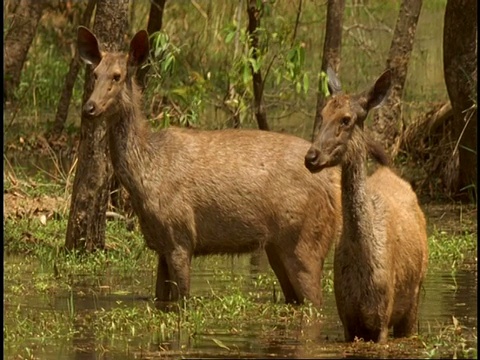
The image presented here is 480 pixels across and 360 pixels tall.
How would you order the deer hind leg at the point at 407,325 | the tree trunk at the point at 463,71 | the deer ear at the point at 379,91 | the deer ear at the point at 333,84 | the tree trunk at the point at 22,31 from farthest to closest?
the tree trunk at the point at 22,31, the tree trunk at the point at 463,71, the deer ear at the point at 333,84, the deer hind leg at the point at 407,325, the deer ear at the point at 379,91

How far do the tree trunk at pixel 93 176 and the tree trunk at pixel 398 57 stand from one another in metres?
4.70

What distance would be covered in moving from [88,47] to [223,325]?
2933mm

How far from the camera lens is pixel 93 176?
47.2ft

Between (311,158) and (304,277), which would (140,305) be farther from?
(311,158)

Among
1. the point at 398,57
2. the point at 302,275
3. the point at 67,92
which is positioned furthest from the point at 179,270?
the point at 67,92

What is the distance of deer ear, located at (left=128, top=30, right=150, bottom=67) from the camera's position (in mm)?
12688

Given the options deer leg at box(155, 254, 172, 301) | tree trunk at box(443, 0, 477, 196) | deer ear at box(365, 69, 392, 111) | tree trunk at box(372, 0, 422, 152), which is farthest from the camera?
tree trunk at box(372, 0, 422, 152)

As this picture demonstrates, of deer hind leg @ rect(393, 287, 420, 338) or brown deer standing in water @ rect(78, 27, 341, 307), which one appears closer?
deer hind leg @ rect(393, 287, 420, 338)

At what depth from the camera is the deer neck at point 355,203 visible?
1008 centimetres

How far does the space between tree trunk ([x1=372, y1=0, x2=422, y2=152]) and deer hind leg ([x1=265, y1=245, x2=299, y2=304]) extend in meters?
5.78

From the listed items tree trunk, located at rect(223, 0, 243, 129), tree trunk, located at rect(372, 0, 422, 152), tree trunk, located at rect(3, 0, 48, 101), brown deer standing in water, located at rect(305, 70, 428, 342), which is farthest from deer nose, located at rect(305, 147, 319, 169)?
tree trunk, located at rect(3, 0, 48, 101)

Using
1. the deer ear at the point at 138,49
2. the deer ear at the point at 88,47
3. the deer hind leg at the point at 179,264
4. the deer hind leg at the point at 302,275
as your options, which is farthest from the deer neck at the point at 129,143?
the deer hind leg at the point at 302,275

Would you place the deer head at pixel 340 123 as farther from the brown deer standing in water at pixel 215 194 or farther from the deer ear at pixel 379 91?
the brown deer standing in water at pixel 215 194

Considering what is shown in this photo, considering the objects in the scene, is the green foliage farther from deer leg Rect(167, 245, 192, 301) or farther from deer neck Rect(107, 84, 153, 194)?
deer neck Rect(107, 84, 153, 194)
